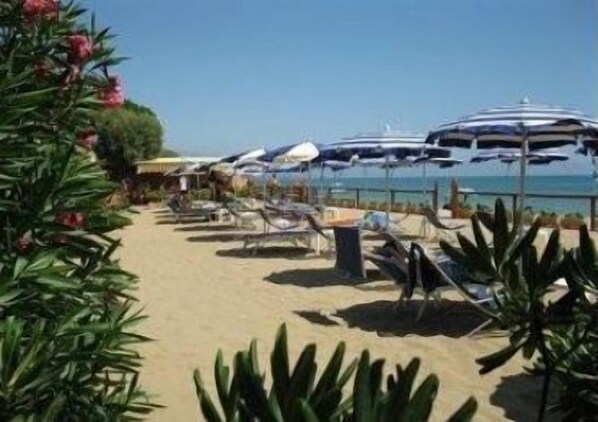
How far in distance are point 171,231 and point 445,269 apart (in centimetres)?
1166

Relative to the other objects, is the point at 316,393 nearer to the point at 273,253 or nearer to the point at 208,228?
the point at 273,253

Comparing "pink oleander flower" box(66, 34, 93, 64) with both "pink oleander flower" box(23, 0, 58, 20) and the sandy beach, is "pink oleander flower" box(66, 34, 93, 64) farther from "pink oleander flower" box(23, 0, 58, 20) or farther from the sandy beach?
the sandy beach

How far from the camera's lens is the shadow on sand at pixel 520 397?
4223 mm

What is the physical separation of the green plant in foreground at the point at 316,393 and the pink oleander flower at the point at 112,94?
2.19 metres

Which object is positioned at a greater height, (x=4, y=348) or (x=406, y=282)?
(x=4, y=348)

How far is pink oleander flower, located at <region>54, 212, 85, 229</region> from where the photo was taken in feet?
9.43

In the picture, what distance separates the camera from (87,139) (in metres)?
3.55

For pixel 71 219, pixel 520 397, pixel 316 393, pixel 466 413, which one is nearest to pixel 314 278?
pixel 520 397

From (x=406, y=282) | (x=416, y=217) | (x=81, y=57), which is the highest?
(x=81, y=57)

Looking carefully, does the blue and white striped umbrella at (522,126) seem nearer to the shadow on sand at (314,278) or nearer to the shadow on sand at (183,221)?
the shadow on sand at (314,278)

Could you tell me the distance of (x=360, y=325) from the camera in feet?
21.7

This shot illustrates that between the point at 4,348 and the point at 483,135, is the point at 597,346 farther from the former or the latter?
the point at 483,135

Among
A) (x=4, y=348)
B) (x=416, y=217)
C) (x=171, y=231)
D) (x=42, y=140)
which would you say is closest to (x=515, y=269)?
(x=4, y=348)

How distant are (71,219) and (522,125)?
18.2 ft
